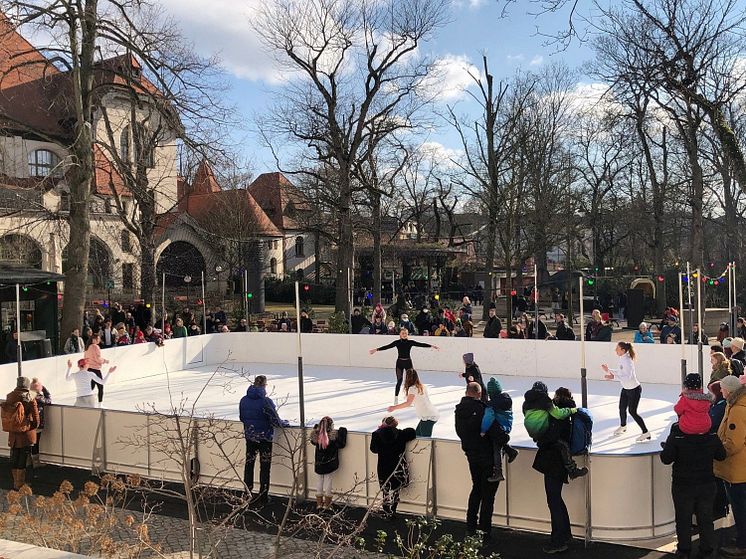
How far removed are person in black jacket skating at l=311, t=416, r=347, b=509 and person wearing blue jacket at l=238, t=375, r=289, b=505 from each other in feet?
2.20

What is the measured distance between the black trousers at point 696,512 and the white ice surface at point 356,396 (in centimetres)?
381

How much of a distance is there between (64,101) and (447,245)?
35532mm

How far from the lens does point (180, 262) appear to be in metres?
48.7

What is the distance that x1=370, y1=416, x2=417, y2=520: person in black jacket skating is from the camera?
8.67 metres

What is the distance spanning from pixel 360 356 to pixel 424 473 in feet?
40.6

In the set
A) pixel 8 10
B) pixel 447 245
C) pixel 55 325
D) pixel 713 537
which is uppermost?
pixel 8 10

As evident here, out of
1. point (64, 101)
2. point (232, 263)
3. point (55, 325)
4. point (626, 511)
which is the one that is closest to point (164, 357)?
point (55, 325)

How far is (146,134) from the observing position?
101 feet

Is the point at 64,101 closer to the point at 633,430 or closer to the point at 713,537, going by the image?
the point at 633,430

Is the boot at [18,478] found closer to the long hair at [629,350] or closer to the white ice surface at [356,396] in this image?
the white ice surface at [356,396]

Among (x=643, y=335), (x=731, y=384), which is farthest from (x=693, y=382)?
(x=643, y=335)

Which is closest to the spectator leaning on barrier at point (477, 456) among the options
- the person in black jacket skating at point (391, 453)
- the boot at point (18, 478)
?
the person in black jacket skating at point (391, 453)

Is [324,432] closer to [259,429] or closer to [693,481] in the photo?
[259,429]

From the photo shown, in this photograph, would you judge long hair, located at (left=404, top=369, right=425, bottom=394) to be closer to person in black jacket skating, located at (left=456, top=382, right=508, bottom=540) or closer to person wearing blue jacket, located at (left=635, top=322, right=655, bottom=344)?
person in black jacket skating, located at (left=456, top=382, right=508, bottom=540)
